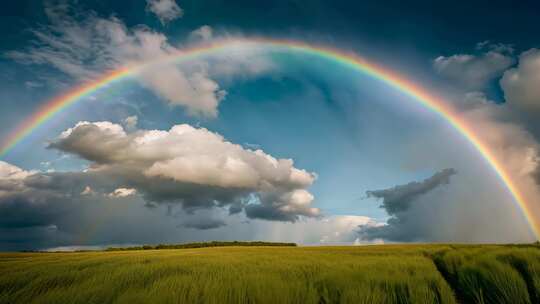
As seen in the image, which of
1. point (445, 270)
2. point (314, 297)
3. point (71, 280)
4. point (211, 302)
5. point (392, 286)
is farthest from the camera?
point (445, 270)

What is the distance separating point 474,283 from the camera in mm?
4602

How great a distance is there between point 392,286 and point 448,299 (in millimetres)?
518

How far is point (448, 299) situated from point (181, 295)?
97.0 inches

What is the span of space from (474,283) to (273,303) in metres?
3.51

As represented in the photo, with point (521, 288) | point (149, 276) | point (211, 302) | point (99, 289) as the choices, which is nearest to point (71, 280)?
point (149, 276)

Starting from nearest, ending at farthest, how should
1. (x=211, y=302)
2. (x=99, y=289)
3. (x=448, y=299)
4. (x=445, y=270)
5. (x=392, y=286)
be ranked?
(x=211, y=302) → (x=99, y=289) → (x=448, y=299) → (x=392, y=286) → (x=445, y=270)

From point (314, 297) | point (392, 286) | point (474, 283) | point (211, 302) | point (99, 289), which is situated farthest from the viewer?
point (474, 283)

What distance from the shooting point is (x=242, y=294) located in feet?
8.98

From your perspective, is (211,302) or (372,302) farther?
(372,302)

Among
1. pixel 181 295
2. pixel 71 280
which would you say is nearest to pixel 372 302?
pixel 181 295

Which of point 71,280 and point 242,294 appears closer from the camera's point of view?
point 242,294

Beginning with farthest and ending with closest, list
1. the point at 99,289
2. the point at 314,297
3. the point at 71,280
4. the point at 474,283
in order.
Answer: the point at 474,283 < the point at 71,280 < the point at 99,289 < the point at 314,297

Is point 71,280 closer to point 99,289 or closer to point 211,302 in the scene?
point 99,289

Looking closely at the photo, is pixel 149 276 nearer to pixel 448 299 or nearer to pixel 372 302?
pixel 372 302
